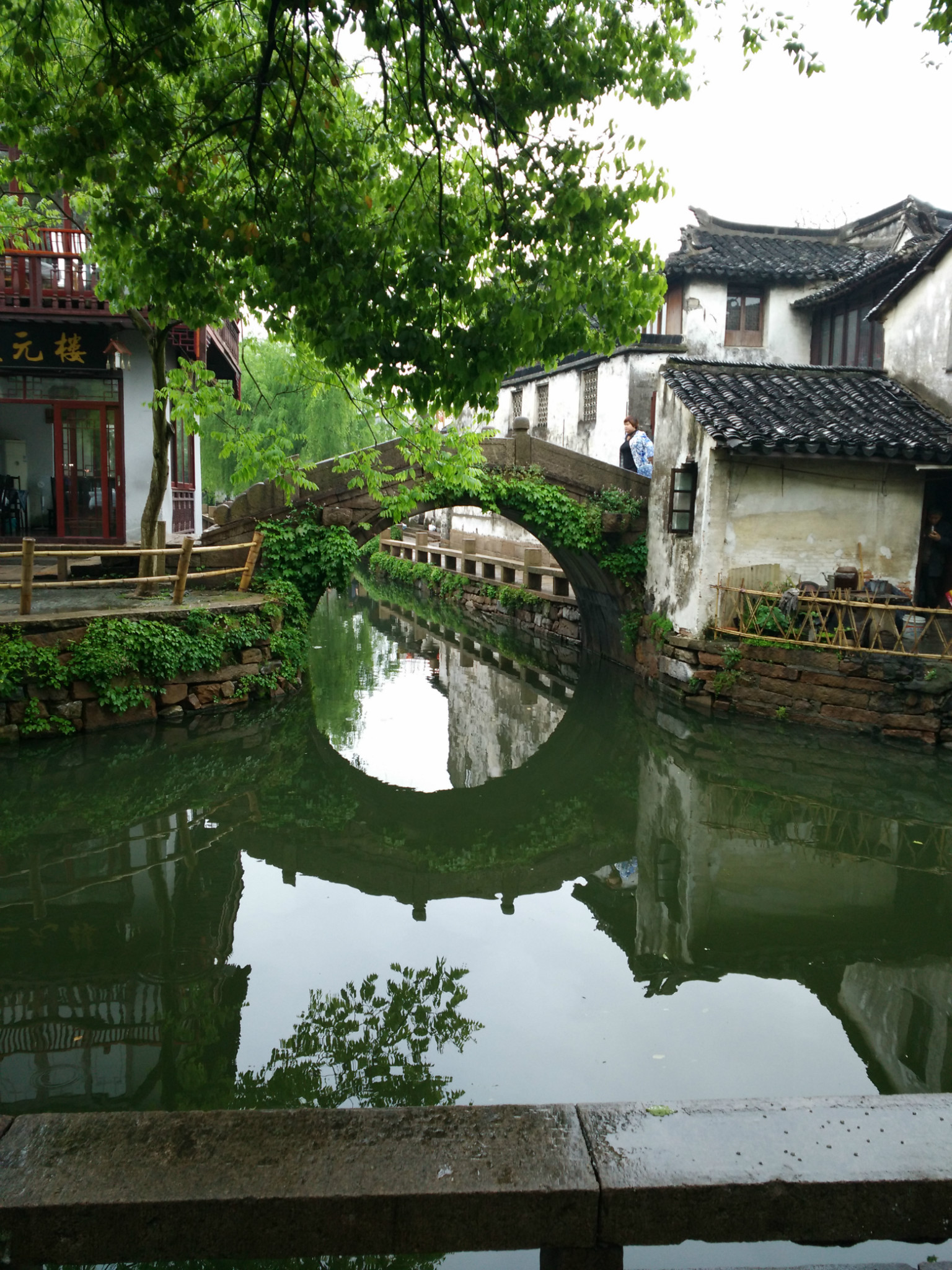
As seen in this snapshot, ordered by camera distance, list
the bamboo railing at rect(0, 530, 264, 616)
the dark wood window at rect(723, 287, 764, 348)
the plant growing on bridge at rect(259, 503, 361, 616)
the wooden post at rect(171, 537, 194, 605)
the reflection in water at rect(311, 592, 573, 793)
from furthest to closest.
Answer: the dark wood window at rect(723, 287, 764, 348) → the plant growing on bridge at rect(259, 503, 361, 616) → the wooden post at rect(171, 537, 194, 605) → the reflection in water at rect(311, 592, 573, 793) → the bamboo railing at rect(0, 530, 264, 616)

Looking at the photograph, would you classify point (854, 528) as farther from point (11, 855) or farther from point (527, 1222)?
point (527, 1222)

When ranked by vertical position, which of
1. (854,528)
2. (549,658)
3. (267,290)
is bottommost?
(549,658)

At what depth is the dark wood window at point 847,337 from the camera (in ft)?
58.1

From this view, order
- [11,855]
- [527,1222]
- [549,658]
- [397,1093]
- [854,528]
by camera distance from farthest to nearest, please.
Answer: [549,658] → [854,528] → [11,855] → [397,1093] → [527,1222]

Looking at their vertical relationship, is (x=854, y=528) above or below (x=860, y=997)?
above

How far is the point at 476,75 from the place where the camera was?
205 inches

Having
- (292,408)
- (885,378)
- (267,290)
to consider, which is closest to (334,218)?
(267,290)

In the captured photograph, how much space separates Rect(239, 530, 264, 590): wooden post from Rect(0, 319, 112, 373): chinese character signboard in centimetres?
402

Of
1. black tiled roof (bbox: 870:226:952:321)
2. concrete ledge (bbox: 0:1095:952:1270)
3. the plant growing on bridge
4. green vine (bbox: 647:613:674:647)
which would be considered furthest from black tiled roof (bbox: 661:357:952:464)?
concrete ledge (bbox: 0:1095:952:1270)

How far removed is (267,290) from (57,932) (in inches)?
157

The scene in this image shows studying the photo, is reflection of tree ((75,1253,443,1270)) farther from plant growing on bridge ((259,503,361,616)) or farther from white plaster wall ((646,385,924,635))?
plant growing on bridge ((259,503,361,616))

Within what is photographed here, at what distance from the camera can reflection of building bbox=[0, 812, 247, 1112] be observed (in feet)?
14.2

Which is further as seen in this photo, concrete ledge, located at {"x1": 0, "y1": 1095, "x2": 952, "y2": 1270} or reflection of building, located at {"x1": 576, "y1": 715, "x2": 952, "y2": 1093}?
reflection of building, located at {"x1": 576, "y1": 715, "x2": 952, "y2": 1093}

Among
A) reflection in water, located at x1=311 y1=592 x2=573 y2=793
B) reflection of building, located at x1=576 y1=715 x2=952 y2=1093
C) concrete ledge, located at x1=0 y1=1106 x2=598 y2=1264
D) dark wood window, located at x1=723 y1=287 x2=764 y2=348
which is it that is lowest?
reflection in water, located at x1=311 y1=592 x2=573 y2=793
